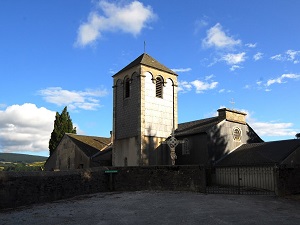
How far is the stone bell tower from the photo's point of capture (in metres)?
→ 31.1

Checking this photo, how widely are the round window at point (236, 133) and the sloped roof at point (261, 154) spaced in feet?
4.46

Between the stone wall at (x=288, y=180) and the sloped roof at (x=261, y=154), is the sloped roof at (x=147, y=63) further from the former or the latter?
the stone wall at (x=288, y=180)

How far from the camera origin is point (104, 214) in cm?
1370

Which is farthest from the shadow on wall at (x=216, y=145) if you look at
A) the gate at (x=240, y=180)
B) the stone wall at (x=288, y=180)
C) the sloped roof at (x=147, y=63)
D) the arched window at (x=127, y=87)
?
the arched window at (x=127, y=87)

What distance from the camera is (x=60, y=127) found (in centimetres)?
5188

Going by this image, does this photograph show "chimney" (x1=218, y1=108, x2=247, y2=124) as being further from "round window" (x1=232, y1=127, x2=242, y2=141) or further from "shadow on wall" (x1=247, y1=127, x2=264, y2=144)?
"shadow on wall" (x1=247, y1=127, x2=264, y2=144)

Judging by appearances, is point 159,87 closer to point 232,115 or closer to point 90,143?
point 232,115

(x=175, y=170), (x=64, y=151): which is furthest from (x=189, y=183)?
(x=64, y=151)

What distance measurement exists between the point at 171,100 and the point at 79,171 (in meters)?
15.4

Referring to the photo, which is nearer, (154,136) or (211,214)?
(211,214)

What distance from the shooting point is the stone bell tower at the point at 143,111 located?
31.1 meters

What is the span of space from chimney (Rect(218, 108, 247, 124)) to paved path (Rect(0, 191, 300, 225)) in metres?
12.3

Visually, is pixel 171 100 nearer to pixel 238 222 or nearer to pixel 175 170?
pixel 175 170

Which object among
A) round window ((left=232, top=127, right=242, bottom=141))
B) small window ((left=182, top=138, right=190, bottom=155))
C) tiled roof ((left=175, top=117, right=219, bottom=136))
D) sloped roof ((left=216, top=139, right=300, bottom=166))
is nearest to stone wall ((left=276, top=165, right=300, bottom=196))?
sloped roof ((left=216, top=139, right=300, bottom=166))
